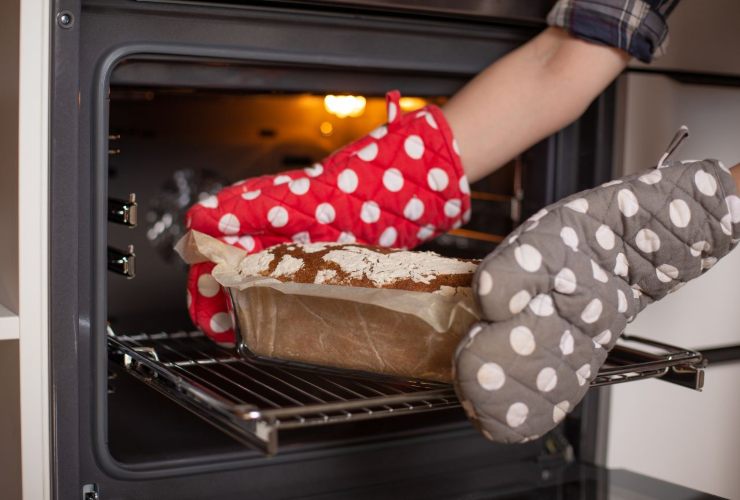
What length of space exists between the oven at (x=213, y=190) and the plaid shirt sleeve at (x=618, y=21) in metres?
0.06

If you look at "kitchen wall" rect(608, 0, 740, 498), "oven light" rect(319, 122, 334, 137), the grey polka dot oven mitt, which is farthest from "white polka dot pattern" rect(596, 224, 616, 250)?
"oven light" rect(319, 122, 334, 137)

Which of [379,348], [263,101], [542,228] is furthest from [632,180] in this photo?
[263,101]

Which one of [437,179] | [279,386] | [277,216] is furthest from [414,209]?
[279,386]

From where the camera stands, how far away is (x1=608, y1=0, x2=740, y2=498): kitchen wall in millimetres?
1107

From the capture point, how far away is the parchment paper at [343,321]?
2.36 ft

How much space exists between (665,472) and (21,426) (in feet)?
2.76

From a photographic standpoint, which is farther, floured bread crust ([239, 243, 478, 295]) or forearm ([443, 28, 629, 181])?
forearm ([443, 28, 629, 181])

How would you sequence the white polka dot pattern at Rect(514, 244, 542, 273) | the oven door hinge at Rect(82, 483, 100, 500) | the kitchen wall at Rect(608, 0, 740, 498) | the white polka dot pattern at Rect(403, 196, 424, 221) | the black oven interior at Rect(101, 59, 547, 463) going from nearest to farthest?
the white polka dot pattern at Rect(514, 244, 542, 273), the oven door hinge at Rect(82, 483, 100, 500), the white polka dot pattern at Rect(403, 196, 424, 221), the kitchen wall at Rect(608, 0, 740, 498), the black oven interior at Rect(101, 59, 547, 463)

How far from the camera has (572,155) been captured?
1.12 m

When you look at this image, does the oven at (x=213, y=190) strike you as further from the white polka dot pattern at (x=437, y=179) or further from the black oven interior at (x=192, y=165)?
the white polka dot pattern at (x=437, y=179)

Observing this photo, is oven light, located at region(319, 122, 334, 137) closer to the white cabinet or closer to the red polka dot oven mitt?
the red polka dot oven mitt

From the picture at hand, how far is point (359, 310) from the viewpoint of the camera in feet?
2.48

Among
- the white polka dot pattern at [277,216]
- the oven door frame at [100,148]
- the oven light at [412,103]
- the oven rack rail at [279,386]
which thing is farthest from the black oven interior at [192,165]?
the white polka dot pattern at [277,216]

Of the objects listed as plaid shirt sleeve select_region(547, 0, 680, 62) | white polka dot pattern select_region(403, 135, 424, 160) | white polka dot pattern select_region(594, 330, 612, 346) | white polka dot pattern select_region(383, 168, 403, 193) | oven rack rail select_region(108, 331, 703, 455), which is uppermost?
plaid shirt sleeve select_region(547, 0, 680, 62)
